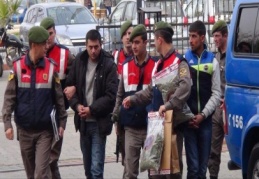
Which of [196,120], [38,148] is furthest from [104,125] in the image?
[196,120]

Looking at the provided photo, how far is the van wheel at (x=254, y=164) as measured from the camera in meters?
8.30

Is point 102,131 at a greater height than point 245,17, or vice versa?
point 245,17

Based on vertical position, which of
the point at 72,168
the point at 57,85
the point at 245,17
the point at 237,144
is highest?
the point at 245,17

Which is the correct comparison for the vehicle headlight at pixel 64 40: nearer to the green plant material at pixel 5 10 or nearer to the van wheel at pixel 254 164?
the green plant material at pixel 5 10

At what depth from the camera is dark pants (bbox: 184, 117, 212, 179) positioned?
9.37m

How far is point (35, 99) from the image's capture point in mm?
8664

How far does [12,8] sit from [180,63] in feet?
73.2

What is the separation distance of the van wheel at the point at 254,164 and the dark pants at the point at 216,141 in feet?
5.61

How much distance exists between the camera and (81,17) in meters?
23.8

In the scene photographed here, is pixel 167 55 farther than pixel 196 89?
No

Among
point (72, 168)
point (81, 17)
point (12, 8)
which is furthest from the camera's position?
point (12, 8)

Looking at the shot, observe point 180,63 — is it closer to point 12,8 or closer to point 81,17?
point 81,17

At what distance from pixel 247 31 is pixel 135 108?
1437mm

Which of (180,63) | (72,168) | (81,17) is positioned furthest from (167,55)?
(81,17)
